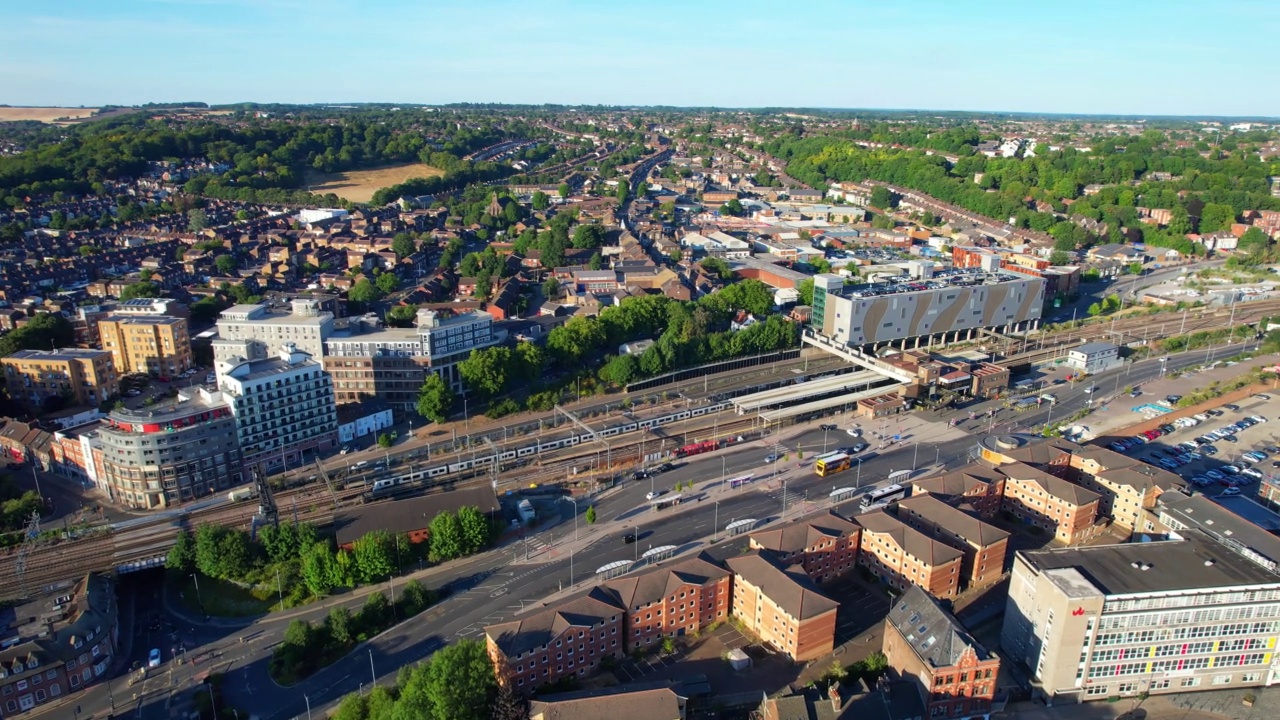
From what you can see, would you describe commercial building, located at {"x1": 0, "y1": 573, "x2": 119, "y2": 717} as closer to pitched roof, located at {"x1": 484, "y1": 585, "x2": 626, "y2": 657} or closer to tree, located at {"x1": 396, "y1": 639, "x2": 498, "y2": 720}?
tree, located at {"x1": 396, "y1": 639, "x2": 498, "y2": 720}

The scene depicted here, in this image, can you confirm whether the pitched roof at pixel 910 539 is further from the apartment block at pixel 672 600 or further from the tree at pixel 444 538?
the tree at pixel 444 538

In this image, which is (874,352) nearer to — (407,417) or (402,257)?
(407,417)

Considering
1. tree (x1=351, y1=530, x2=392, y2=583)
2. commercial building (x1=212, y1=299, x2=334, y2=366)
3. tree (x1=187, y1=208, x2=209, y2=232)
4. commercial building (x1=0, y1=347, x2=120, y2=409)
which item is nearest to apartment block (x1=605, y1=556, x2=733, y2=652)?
tree (x1=351, y1=530, x2=392, y2=583)

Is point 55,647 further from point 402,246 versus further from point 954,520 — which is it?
point 402,246

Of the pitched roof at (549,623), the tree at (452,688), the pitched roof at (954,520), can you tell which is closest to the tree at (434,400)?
the pitched roof at (549,623)

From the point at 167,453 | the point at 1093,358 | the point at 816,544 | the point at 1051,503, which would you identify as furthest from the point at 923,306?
the point at 167,453

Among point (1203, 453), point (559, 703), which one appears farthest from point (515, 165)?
point (559, 703)

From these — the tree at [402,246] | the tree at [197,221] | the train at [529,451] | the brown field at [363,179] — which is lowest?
the train at [529,451]
